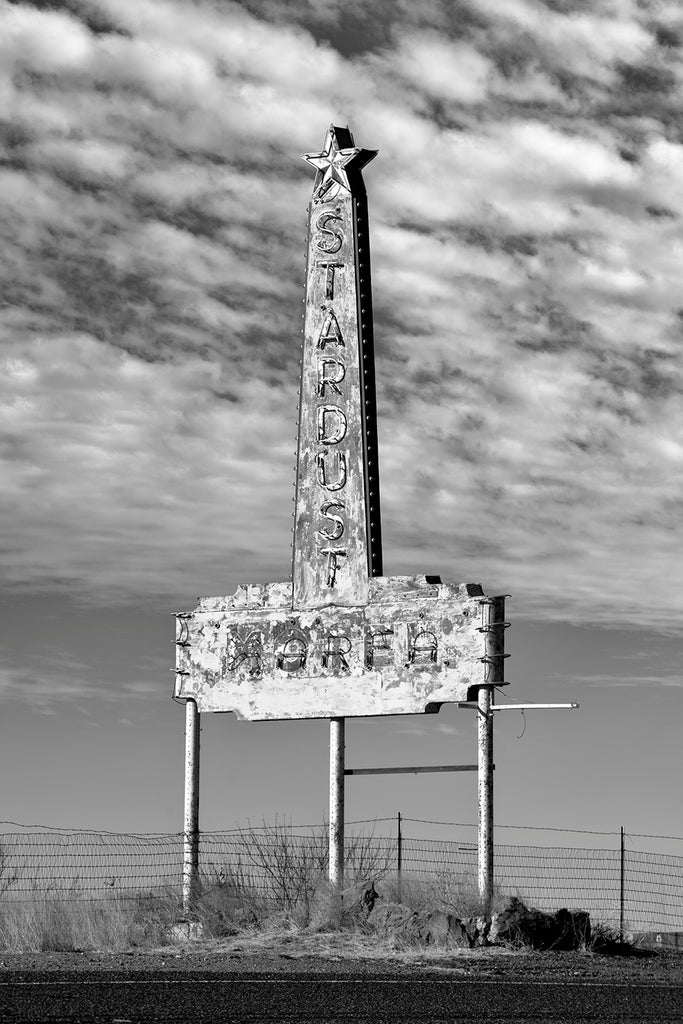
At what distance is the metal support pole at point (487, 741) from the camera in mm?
18297

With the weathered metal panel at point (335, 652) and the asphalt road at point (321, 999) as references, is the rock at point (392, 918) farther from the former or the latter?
the asphalt road at point (321, 999)

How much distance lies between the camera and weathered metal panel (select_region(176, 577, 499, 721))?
61.9 ft

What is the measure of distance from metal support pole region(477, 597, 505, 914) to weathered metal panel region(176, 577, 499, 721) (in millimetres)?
113

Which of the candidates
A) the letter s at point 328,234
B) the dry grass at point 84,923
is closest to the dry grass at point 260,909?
the dry grass at point 84,923

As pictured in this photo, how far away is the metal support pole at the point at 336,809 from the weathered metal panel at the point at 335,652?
52cm

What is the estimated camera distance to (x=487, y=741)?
60.4 ft

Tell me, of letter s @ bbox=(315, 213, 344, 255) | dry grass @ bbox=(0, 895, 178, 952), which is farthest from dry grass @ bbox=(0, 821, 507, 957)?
letter s @ bbox=(315, 213, 344, 255)

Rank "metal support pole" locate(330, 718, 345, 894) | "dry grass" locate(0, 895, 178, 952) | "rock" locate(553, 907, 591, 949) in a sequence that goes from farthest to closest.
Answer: "metal support pole" locate(330, 718, 345, 894)
"dry grass" locate(0, 895, 178, 952)
"rock" locate(553, 907, 591, 949)

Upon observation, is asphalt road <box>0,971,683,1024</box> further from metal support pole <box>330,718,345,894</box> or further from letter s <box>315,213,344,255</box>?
letter s <box>315,213,344,255</box>

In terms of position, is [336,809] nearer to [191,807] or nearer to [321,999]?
[191,807]

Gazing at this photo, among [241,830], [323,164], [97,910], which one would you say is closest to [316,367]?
[323,164]

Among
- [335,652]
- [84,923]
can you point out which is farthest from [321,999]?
[335,652]

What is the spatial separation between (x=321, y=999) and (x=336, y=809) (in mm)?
7469

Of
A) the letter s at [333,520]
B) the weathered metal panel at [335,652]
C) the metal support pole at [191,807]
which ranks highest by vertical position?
the letter s at [333,520]
